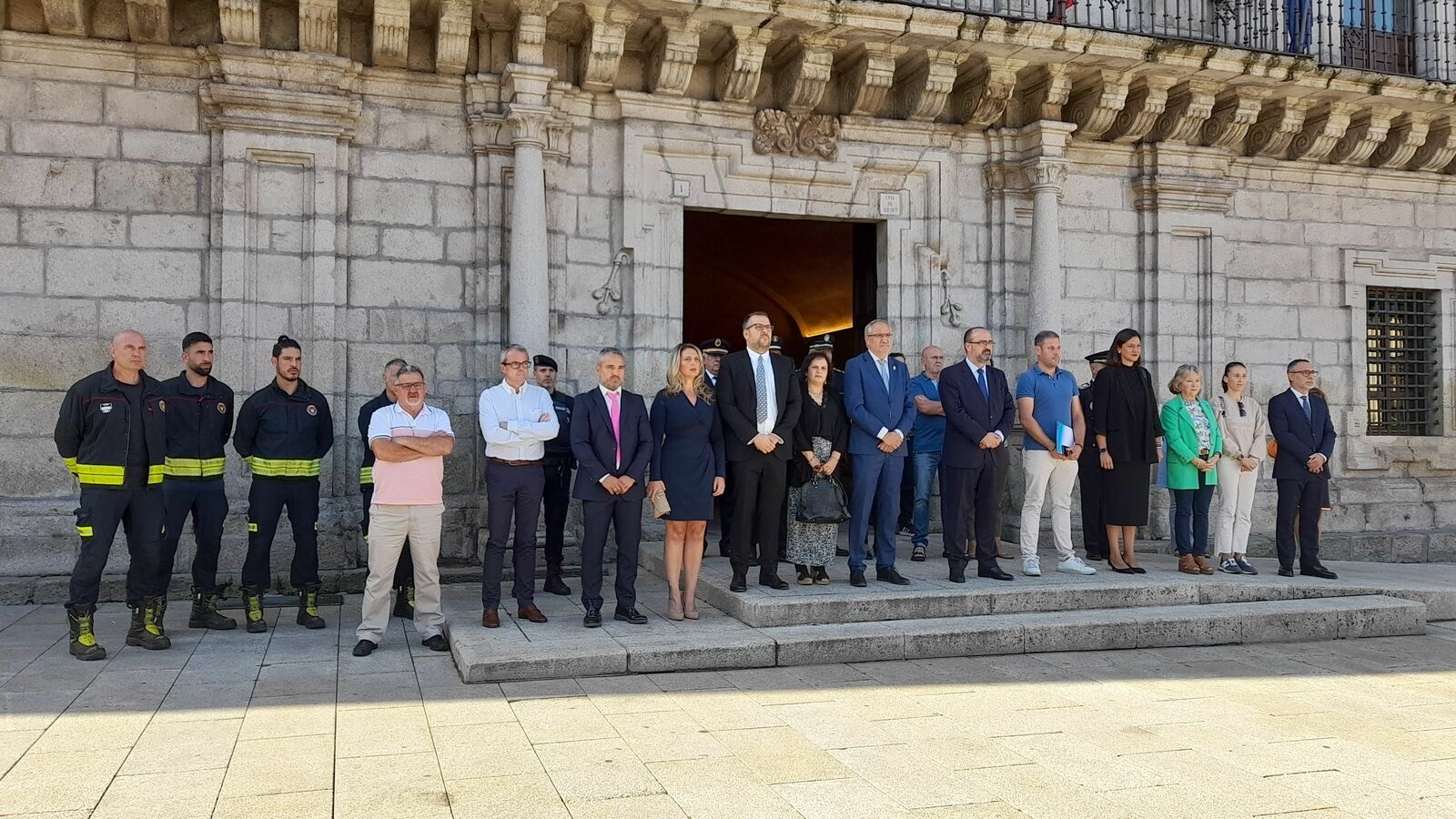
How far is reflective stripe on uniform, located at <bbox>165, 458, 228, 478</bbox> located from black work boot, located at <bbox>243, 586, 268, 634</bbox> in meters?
0.80

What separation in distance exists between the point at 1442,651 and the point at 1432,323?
6.79 metres

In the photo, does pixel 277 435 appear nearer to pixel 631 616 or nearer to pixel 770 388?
pixel 631 616

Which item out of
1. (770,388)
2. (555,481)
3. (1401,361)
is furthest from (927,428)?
(1401,361)

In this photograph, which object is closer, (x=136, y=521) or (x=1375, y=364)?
(x=136, y=521)

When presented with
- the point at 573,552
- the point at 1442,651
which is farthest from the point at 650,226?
the point at 1442,651

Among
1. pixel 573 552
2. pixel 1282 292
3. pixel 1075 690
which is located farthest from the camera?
pixel 1282 292

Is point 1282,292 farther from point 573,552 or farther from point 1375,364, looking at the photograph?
point 573,552

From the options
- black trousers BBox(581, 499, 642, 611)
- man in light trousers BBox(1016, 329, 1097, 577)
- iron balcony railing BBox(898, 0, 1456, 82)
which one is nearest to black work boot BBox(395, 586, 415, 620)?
black trousers BBox(581, 499, 642, 611)

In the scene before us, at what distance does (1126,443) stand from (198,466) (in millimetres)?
6764

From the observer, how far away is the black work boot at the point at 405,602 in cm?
743

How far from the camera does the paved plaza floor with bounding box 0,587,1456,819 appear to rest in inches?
158

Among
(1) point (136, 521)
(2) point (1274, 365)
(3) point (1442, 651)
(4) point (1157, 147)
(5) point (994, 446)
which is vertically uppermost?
(4) point (1157, 147)

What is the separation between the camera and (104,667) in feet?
19.8

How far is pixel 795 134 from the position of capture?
394 inches
